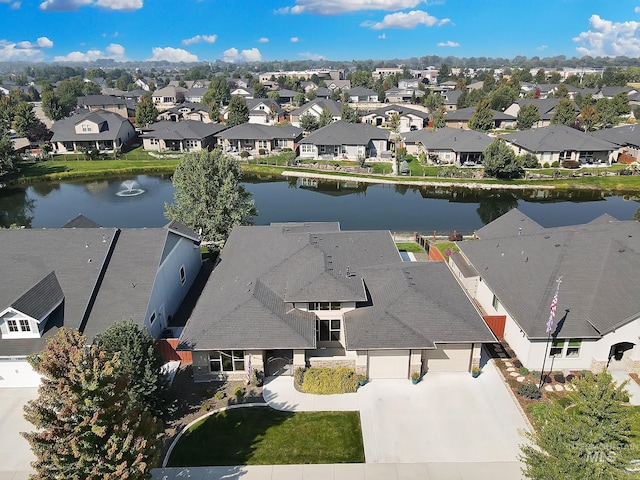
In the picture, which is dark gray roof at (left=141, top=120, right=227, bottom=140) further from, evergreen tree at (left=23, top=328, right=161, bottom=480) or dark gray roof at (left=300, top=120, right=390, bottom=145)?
evergreen tree at (left=23, top=328, right=161, bottom=480)

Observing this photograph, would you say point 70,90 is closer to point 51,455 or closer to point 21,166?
point 21,166

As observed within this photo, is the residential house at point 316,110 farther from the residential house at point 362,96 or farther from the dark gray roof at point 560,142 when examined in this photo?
the dark gray roof at point 560,142

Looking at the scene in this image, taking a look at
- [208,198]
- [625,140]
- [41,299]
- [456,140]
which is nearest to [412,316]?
[41,299]

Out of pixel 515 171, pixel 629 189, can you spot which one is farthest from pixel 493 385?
pixel 629 189

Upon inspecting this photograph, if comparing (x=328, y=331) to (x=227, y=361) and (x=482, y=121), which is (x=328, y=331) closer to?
(x=227, y=361)

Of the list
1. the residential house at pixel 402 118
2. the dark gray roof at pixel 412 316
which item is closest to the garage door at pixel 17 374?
the dark gray roof at pixel 412 316
